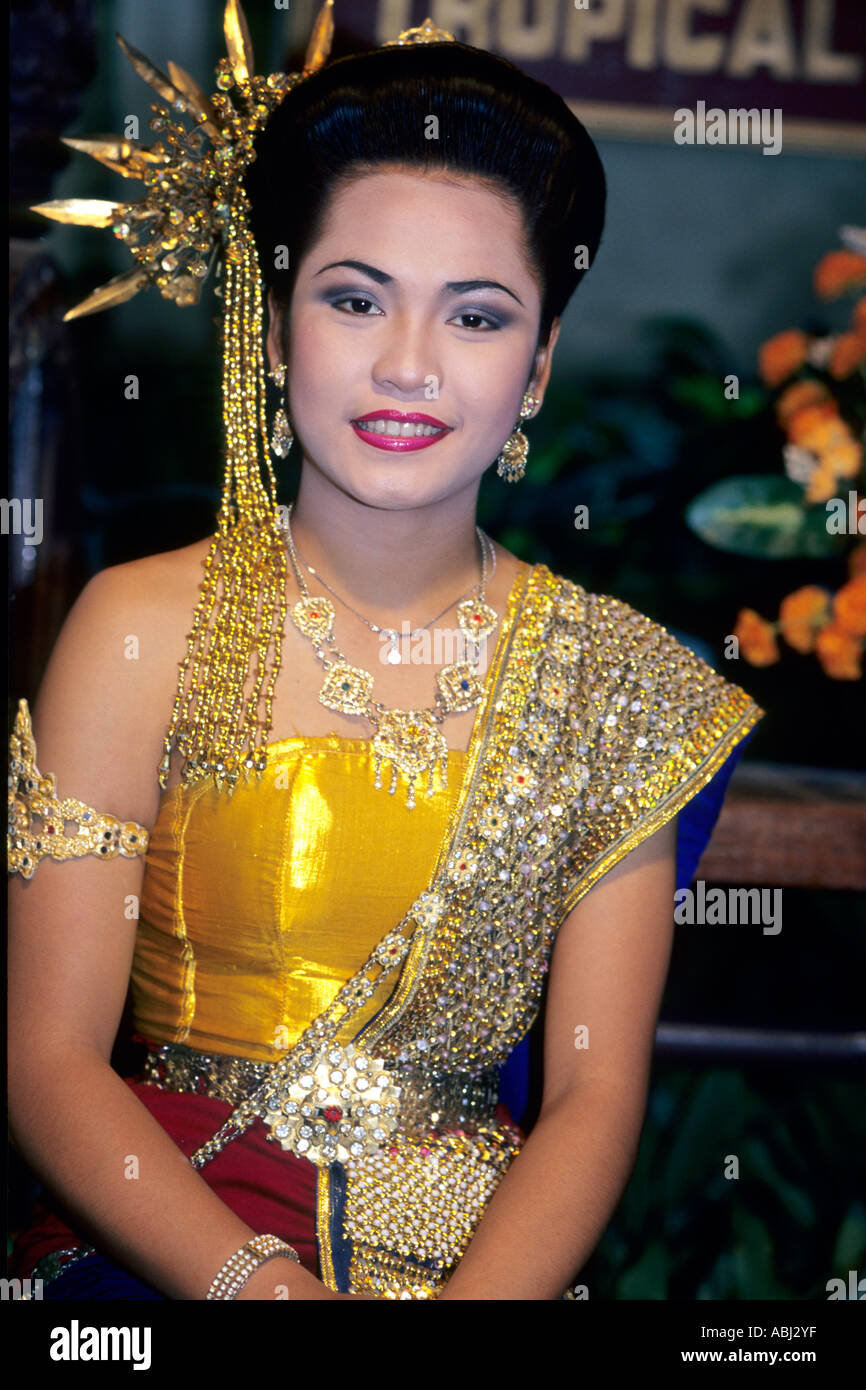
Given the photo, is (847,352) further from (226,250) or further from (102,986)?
(102,986)

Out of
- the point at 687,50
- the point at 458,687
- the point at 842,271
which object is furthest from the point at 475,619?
the point at 687,50

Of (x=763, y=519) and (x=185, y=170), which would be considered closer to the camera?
(x=185, y=170)

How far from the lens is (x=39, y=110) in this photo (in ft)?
5.43

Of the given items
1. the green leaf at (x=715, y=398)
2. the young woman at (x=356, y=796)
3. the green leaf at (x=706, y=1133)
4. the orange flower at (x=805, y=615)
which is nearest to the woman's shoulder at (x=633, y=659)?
the young woman at (x=356, y=796)

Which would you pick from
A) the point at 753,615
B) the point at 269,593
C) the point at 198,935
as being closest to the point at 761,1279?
the point at 753,615

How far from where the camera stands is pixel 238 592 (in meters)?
1.35

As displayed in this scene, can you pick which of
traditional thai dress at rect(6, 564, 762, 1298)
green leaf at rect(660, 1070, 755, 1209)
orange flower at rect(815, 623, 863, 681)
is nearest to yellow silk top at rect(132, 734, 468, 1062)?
traditional thai dress at rect(6, 564, 762, 1298)

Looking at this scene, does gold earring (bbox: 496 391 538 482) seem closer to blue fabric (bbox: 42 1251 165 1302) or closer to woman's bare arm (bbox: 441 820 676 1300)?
woman's bare arm (bbox: 441 820 676 1300)

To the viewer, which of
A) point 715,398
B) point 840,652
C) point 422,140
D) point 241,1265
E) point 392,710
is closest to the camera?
point 241,1265

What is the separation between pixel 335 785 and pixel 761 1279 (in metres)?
1.21

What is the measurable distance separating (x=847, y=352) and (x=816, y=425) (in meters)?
0.10

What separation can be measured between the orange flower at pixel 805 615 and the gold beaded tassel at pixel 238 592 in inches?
35.2

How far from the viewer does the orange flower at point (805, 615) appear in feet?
6.54

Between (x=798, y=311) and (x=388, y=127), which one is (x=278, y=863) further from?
(x=798, y=311)
